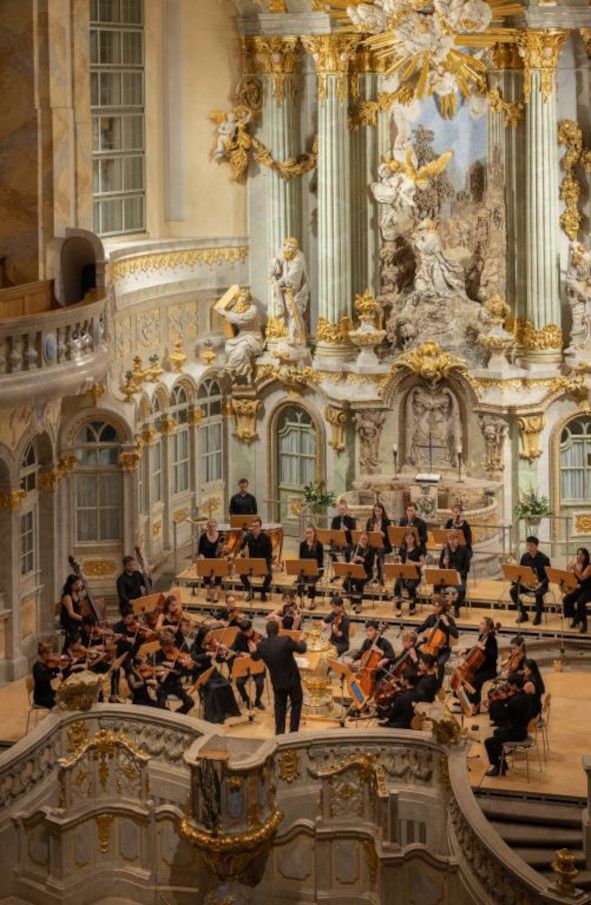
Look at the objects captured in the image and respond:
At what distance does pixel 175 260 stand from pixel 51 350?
709 centimetres

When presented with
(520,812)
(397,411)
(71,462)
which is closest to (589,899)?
(520,812)

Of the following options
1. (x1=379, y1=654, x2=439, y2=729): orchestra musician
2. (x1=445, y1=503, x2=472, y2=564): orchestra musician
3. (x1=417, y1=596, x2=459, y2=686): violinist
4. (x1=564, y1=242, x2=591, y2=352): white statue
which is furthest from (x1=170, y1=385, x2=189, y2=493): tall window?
(x1=379, y1=654, x2=439, y2=729): orchestra musician

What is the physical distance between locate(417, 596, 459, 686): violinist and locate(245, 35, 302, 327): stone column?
910cm

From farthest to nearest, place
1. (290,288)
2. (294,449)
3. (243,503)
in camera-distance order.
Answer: (294,449), (290,288), (243,503)

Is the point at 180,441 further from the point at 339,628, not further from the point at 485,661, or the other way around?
the point at 485,661

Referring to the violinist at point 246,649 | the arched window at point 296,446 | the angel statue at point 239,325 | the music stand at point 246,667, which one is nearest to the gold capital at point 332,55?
the angel statue at point 239,325

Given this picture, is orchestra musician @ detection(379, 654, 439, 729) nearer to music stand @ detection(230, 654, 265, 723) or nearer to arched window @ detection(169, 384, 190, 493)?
music stand @ detection(230, 654, 265, 723)

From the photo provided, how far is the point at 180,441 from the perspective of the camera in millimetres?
33094

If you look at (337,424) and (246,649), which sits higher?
(337,424)

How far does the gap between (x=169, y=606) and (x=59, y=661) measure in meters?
1.82

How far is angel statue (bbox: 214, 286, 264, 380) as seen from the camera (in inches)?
1319

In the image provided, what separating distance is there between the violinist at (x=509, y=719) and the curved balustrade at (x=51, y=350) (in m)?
6.80

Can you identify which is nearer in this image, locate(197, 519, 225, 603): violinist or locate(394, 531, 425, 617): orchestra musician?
locate(394, 531, 425, 617): orchestra musician

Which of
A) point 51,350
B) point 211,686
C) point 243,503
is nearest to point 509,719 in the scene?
point 211,686
